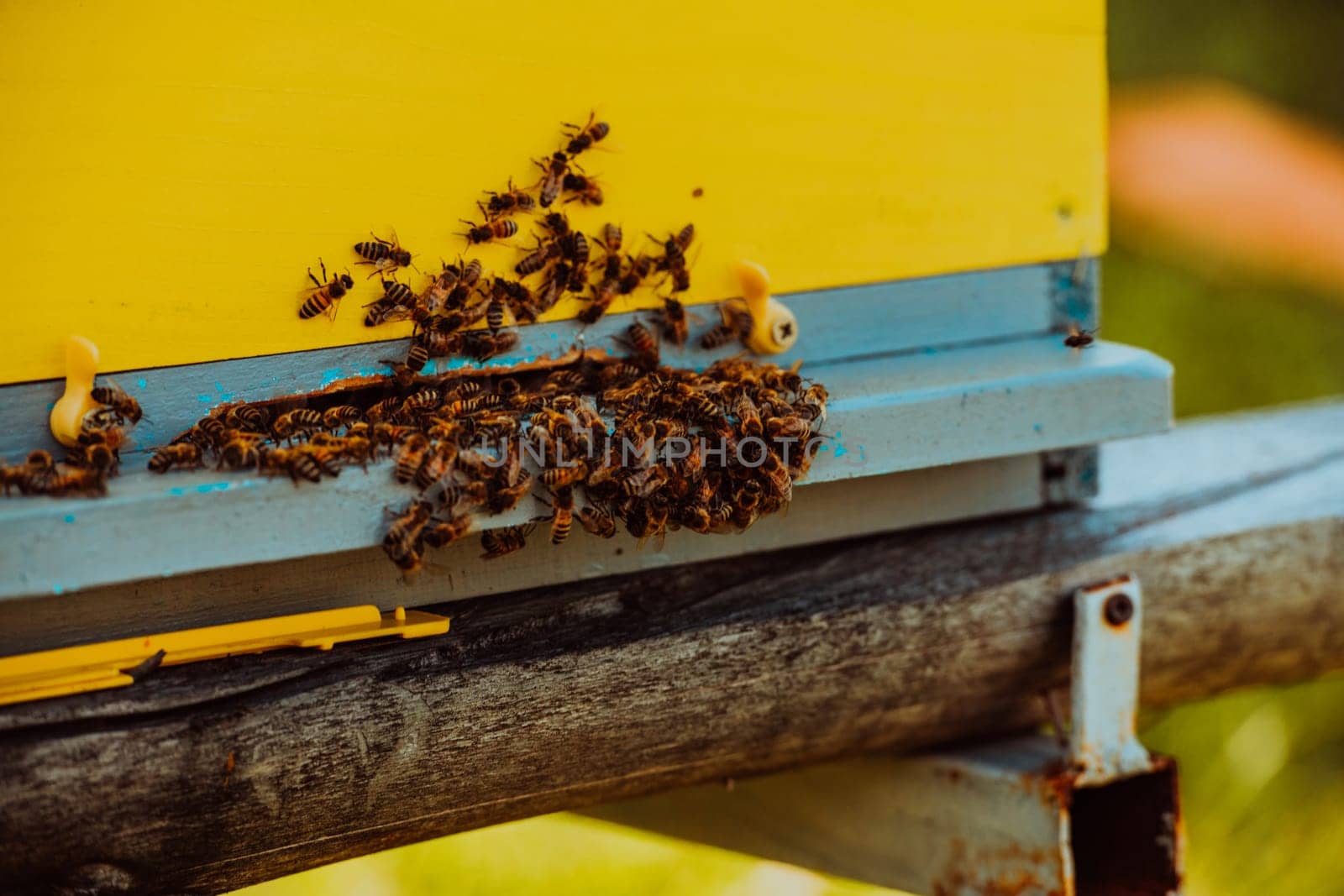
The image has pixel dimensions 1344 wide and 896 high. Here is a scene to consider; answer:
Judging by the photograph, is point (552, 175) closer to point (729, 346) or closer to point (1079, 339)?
point (729, 346)

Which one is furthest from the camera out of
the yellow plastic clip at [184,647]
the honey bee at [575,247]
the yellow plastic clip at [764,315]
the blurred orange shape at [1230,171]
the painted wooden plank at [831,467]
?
the blurred orange shape at [1230,171]

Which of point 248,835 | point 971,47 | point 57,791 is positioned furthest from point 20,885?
point 971,47

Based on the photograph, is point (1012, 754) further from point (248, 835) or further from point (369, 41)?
point (369, 41)

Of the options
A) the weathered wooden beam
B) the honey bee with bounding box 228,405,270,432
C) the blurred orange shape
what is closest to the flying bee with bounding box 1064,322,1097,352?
the weathered wooden beam

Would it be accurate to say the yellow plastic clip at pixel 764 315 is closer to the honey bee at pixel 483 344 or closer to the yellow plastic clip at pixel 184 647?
the honey bee at pixel 483 344

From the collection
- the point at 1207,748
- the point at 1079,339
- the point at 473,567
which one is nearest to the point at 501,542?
the point at 473,567

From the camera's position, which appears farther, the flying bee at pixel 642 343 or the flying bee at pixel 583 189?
the flying bee at pixel 642 343

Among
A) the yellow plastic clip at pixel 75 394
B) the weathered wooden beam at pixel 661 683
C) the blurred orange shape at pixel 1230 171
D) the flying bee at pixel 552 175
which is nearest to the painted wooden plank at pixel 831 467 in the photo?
the yellow plastic clip at pixel 75 394

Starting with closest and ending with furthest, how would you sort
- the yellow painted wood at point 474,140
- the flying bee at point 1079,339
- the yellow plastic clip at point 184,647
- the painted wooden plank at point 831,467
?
the painted wooden plank at point 831,467 → the yellow plastic clip at point 184,647 → the yellow painted wood at point 474,140 → the flying bee at point 1079,339
